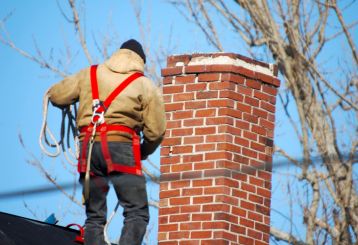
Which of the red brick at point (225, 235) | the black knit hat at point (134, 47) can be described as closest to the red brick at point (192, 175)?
the red brick at point (225, 235)

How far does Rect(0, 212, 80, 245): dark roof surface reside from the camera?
10.1 metres

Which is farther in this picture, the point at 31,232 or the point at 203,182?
the point at 203,182

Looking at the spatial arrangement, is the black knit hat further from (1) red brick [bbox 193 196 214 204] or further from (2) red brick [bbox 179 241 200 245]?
(2) red brick [bbox 179 241 200 245]

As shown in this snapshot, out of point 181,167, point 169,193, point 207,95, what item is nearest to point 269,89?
point 207,95

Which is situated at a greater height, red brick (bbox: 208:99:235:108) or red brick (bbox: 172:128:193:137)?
red brick (bbox: 208:99:235:108)

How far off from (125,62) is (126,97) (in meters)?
0.33

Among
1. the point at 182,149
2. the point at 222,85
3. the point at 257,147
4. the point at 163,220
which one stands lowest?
the point at 163,220

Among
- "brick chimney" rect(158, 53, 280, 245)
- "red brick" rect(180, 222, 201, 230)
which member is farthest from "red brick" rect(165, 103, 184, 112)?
"red brick" rect(180, 222, 201, 230)

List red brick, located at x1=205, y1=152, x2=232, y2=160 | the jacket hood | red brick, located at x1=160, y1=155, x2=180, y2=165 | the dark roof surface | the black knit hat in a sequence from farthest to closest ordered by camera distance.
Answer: red brick, located at x1=160, y1=155, x2=180, y2=165
red brick, located at x1=205, y1=152, x2=232, y2=160
the dark roof surface
the black knit hat
the jacket hood

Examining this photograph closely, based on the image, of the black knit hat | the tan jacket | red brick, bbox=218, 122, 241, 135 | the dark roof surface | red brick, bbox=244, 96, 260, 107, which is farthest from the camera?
red brick, bbox=244, 96, 260, 107

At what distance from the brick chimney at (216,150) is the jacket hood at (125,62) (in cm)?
162

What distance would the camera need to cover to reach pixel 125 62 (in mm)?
9234

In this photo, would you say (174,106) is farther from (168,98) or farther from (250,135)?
(250,135)

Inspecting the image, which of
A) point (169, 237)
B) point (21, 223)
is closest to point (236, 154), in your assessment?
point (169, 237)
